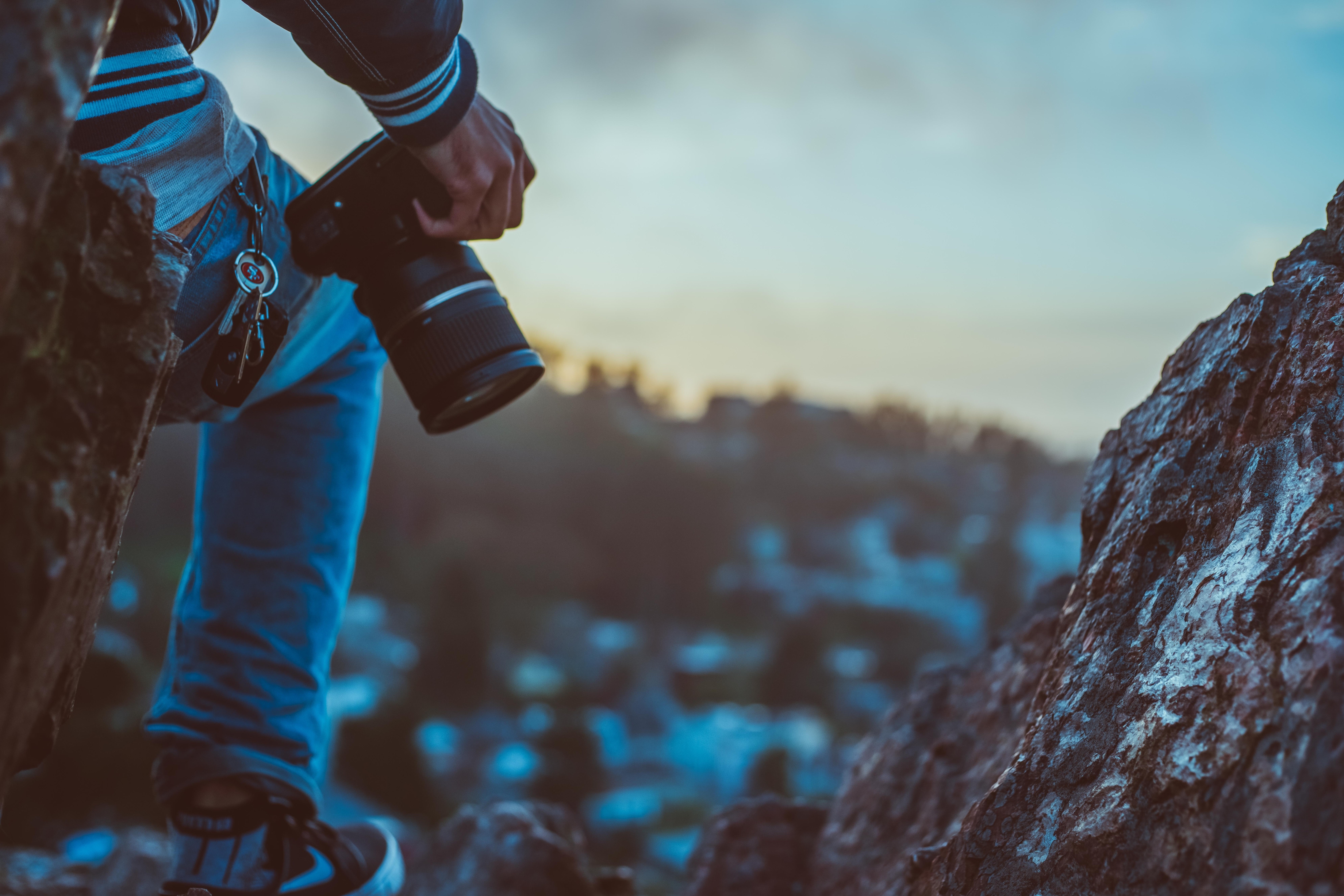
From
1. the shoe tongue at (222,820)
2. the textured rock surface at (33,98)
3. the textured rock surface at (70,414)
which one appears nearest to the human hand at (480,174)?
the textured rock surface at (70,414)

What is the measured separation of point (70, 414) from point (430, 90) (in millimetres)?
721

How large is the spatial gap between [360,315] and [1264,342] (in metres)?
1.50

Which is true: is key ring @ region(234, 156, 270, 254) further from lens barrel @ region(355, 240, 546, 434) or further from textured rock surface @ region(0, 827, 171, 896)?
textured rock surface @ region(0, 827, 171, 896)

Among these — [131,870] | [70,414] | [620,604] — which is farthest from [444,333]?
[620,604]

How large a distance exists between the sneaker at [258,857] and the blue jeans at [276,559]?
0.16 feet

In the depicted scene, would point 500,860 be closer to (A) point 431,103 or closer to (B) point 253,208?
(B) point 253,208

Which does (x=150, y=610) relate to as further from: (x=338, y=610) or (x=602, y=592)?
(x=338, y=610)

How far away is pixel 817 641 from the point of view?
41.8m

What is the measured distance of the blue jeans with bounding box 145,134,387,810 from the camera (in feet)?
5.33

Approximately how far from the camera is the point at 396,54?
1.32 m

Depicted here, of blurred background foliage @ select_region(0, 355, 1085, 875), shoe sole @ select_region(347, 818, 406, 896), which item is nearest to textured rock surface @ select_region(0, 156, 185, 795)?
shoe sole @ select_region(347, 818, 406, 896)

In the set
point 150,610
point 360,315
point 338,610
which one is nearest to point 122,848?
point 338,610

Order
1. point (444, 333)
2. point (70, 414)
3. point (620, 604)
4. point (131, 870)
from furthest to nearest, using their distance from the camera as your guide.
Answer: point (620, 604), point (131, 870), point (444, 333), point (70, 414)

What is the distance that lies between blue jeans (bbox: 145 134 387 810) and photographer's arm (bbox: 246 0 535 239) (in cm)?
29
